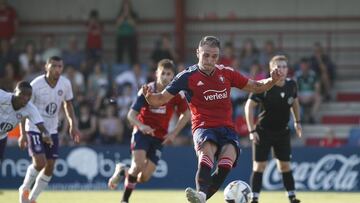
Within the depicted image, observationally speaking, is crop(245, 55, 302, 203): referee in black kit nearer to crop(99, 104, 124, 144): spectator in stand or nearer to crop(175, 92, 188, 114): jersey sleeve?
crop(175, 92, 188, 114): jersey sleeve

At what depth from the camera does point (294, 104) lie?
14.8 m

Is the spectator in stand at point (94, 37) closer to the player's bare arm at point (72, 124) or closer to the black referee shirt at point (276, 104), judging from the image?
the player's bare arm at point (72, 124)

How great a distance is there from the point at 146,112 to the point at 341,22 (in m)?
12.2

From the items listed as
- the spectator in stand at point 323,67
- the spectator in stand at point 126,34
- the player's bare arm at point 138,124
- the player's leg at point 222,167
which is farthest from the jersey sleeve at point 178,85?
the spectator in stand at point 126,34

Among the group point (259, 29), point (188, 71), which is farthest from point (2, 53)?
point (188, 71)

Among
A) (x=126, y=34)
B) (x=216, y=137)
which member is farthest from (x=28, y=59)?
(x=216, y=137)

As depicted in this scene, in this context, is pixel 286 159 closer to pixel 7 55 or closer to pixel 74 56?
pixel 74 56

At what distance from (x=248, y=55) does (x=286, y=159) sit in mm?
9406

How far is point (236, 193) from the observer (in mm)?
11883

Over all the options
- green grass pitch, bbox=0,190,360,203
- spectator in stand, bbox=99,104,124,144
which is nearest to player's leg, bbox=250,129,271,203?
green grass pitch, bbox=0,190,360,203

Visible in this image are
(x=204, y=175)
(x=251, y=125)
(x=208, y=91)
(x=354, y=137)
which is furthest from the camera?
(x=354, y=137)

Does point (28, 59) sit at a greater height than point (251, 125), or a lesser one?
greater

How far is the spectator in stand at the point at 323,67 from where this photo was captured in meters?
23.5

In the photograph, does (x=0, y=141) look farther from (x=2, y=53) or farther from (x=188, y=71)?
(x=2, y=53)
